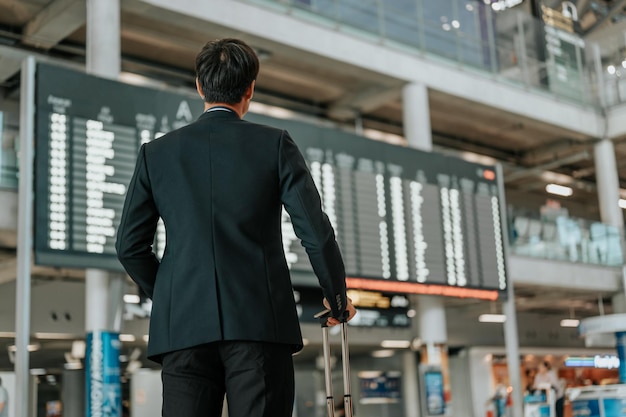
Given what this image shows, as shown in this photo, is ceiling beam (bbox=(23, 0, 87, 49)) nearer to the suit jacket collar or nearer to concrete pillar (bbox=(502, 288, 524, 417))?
concrete pillar (bbox=(502, 288, 524, 417))

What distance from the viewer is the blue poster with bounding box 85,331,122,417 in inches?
396

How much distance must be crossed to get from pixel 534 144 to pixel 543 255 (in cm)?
476

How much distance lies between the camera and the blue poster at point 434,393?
1423cm

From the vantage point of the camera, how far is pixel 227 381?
2.15 meters

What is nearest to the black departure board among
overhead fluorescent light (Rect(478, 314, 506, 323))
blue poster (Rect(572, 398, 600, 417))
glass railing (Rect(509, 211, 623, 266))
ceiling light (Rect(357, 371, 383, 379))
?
blue poster (Rect(572, 398, 600, 417))

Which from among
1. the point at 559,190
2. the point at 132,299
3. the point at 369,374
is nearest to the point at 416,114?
the point at 132,299

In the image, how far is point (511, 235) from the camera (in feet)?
52.6

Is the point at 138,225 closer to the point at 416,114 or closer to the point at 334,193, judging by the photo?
the point at 334,193

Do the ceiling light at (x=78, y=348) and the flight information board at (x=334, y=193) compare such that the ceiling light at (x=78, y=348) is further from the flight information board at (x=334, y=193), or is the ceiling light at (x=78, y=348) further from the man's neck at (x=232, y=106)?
the man's neck at (x=232, y=106)

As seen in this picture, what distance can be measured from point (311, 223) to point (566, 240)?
15.9 m

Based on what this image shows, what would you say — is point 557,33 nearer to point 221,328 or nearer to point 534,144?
point 534,144

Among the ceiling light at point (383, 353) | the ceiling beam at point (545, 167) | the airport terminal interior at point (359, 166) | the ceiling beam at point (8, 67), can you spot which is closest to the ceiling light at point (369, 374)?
the airport terminal interior at point (359, 166)

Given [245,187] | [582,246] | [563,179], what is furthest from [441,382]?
[245,187]

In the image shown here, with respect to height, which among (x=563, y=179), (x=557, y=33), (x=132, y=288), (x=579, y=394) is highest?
(x=557, y=33)
